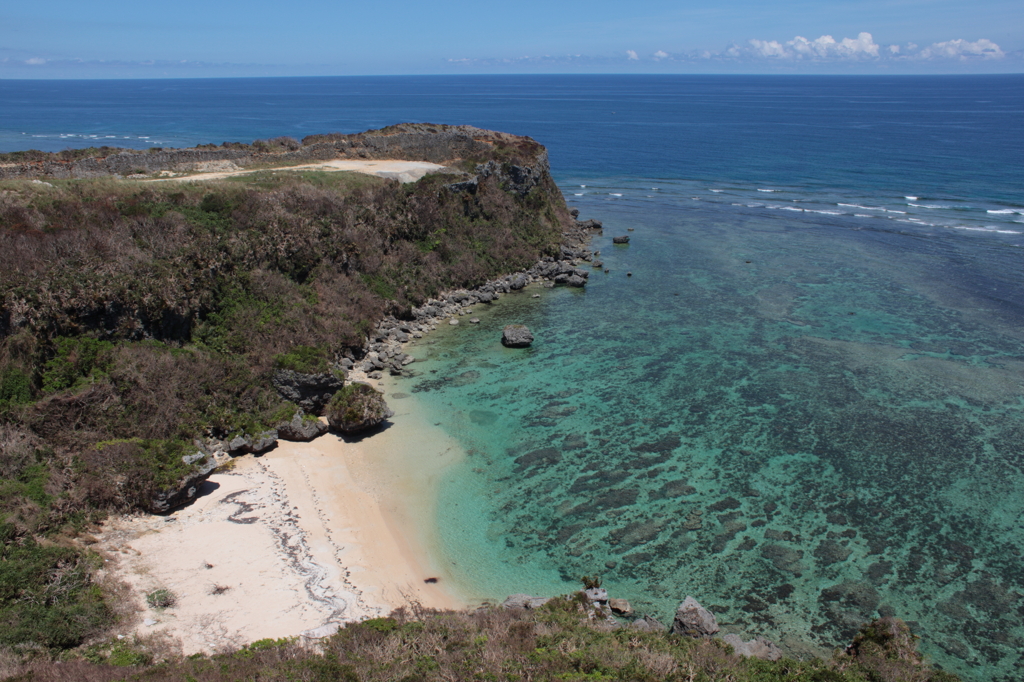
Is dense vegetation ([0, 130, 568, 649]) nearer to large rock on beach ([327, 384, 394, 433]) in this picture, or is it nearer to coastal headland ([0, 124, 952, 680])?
coastal headland ([0, 124, 952, 680])

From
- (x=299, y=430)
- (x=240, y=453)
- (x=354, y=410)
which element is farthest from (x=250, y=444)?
(x=354, y=410)

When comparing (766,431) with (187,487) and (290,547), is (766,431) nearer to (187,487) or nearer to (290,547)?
(290,547)

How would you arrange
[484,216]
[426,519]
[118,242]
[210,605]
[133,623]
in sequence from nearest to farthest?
[133,623] → [210,605] → [426,519] → [118,242] → [484,216]

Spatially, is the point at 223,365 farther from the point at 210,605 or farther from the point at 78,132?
the point at 78,132

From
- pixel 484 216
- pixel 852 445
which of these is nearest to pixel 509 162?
pixel 484 216

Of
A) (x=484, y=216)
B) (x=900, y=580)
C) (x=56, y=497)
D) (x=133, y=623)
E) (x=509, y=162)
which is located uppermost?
(x=509, y=162)

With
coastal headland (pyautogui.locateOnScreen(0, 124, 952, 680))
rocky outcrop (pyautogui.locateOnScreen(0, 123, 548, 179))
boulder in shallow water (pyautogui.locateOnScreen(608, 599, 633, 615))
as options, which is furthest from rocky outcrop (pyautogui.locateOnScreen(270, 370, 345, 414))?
rocky outcrop (pyautogui.locateOnScreen(0, 123, 548, 179))
